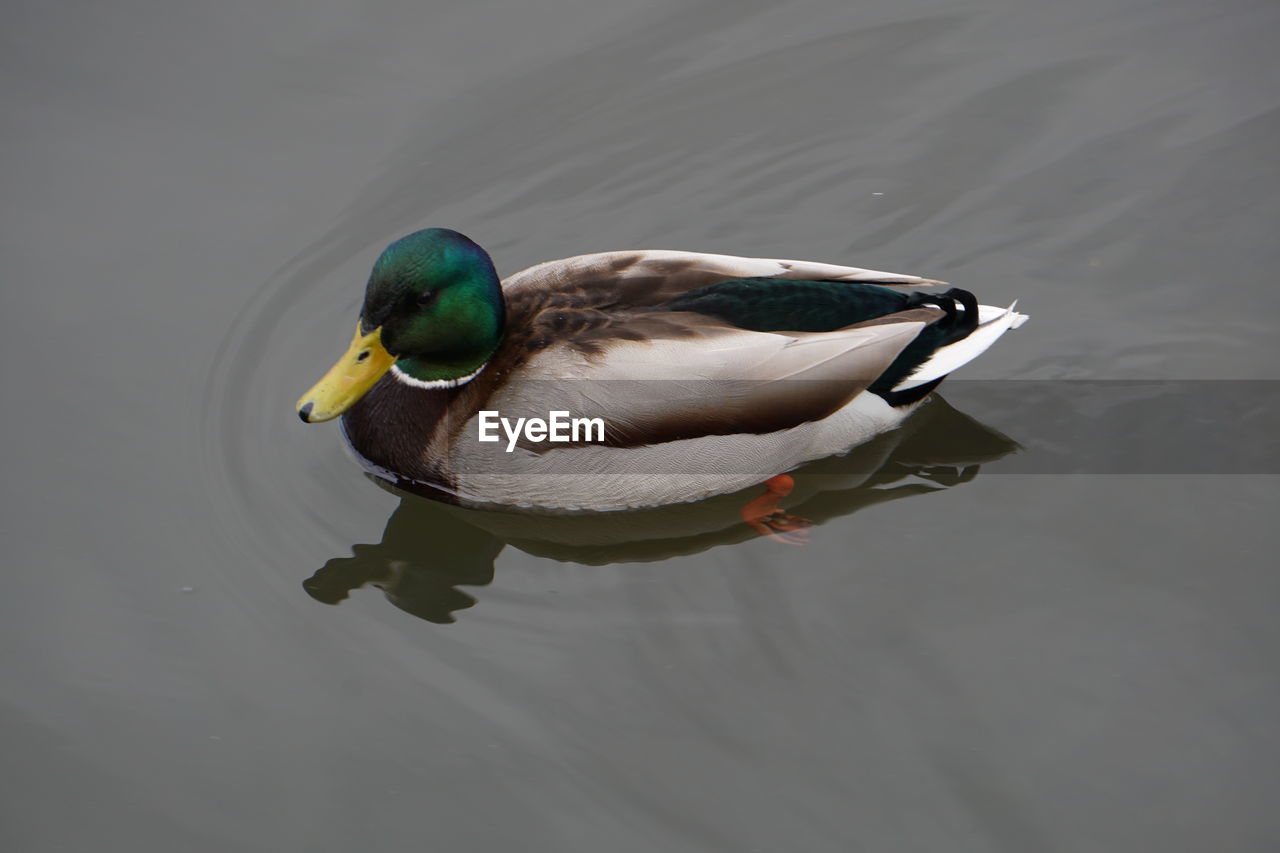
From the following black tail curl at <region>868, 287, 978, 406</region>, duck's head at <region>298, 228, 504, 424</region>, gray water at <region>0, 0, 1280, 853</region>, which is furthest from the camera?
black tail curl at <region>868, 287, 978, 406</region>

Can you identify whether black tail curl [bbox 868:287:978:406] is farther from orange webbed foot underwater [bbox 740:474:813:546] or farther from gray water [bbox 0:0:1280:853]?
orange webbed foot underwater [bbox 740:474:813:546]

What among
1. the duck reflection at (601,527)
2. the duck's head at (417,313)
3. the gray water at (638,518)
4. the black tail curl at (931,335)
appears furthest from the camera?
the black tail curl at (931,335)

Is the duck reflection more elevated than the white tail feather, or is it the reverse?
the white tail feather

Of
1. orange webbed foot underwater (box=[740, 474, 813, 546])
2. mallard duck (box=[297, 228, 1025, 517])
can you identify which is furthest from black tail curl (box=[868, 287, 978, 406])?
orange webbed foot underwater (box=[740, 474, 813, 546])

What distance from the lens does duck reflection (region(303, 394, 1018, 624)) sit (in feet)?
18.3

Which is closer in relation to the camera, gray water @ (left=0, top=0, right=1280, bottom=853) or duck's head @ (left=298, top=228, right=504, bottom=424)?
gray water @ (left=0, top=0, right=1280, bottom=853)

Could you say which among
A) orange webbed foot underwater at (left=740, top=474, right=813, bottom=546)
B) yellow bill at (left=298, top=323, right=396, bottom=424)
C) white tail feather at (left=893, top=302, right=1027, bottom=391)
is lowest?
orange webbed foot underwater at (left=740, top=474, right=813, bottom=546)

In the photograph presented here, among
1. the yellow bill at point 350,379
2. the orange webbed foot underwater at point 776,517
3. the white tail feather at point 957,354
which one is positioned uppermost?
the yellow bill at point 350,379

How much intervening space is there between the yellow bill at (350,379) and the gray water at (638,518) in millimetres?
621

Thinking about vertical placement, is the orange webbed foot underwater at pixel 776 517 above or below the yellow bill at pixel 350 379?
below

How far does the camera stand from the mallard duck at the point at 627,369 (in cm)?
537

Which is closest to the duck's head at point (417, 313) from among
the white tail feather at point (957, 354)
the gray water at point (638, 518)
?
the gray water at point (638, 518)

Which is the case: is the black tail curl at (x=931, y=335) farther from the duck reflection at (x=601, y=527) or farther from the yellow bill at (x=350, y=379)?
the yellow bill at (x=350, y=379)

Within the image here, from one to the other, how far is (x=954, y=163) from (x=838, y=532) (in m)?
2.46
